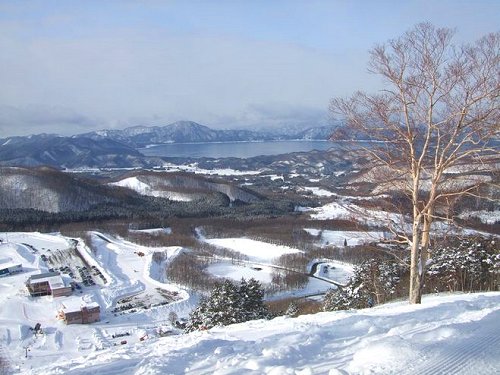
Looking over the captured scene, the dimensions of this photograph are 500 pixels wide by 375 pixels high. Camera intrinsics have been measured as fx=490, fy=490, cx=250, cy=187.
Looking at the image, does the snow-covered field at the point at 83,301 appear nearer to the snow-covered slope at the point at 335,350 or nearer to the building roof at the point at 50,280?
the building roof at the point at 50,280

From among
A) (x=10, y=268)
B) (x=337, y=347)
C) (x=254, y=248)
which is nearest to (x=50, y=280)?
(x=10, y=268)

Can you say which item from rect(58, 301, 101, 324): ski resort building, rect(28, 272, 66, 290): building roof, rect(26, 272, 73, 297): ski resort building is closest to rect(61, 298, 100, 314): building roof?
rect(58, 301, 101, 324): ski resort building

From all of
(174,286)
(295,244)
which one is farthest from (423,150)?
(295,244)

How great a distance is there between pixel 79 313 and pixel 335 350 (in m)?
25.7

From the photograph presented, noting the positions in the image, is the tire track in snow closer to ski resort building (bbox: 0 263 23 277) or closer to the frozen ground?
the frozen ground

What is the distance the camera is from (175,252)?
159ft

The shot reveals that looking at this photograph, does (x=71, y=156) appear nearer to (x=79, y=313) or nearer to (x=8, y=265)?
(x=8, y=265)

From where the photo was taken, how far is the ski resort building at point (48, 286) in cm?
3269

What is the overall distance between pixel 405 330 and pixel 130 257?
4319cm

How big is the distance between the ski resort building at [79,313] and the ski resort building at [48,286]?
398 cm

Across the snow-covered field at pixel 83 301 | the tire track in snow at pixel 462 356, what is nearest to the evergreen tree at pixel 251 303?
the snow-covered field at pixel 83 301

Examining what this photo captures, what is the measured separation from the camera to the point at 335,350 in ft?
16.2

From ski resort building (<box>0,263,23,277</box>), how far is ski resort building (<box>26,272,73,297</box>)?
193 inches

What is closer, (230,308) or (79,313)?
(230,308)
